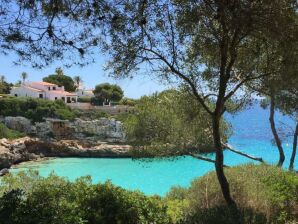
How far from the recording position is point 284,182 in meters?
9.33

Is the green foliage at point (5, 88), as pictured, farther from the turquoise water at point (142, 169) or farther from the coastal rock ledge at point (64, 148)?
the turquoise water at point (142, 169)

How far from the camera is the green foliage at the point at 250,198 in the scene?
675 centimetres

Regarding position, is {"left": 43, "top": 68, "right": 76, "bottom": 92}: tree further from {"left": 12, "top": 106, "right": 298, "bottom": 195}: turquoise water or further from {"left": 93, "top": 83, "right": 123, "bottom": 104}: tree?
{"left": 12, "top": 106, "right": 298, "bottom": 195}: turquoise water

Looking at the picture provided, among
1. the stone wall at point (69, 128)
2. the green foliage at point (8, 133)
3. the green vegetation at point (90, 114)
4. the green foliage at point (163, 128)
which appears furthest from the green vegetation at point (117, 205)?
the green vegetation at point (90, 114)

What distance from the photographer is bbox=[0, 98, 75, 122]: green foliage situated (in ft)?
207

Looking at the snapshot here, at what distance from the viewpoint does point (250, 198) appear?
8617 mm

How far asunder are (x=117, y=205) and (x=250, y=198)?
3.18 metres

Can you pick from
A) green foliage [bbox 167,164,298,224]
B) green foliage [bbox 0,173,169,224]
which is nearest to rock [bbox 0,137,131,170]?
green foliage [bbox 167,164,298,224]

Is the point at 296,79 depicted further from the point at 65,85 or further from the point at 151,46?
the point at 65,85

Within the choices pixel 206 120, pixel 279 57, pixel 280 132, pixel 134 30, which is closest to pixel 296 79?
pixel 279 57

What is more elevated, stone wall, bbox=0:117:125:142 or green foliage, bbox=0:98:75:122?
green foliage, bbox=0:98:75:122

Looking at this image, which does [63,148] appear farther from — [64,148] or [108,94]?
[108,94]

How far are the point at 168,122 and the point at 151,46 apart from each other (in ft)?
19.1

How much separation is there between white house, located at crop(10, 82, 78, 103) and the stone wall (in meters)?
12.2
